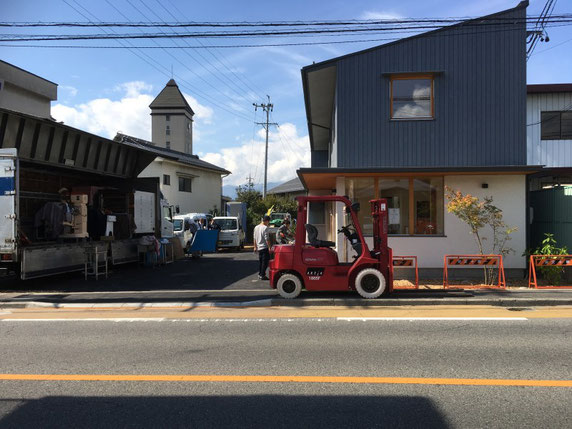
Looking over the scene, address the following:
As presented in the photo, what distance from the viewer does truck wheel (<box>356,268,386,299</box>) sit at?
872cm

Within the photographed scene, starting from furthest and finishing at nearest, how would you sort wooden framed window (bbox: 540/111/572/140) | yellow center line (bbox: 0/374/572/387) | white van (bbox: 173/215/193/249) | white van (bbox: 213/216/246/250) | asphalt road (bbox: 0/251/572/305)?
white van (bbox: 213/216/246/250) < white van (bbox: 173/215/193/249) < wooden framed window (bbox: 540/111/572/140) < asphalt road (bbox: 0/251/572/305) < yellow center line (bbox: 0/374/572/387)

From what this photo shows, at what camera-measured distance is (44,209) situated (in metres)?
12.6

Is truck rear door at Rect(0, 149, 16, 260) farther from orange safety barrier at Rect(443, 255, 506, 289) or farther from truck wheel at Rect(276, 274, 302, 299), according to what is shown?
orange safety barrier at Rect(443, 255, 506, 289)

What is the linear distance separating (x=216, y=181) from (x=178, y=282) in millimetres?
27469

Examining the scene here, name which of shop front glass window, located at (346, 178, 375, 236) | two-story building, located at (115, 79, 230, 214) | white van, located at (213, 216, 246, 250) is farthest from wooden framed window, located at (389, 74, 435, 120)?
white van, located at (213, 216, 246, 250)

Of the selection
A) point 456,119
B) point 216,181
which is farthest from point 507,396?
point 216,181

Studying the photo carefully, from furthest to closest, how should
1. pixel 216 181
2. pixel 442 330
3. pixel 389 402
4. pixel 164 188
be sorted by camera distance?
pixel 216 181 < pixel 164 188 < pixel 442 330 < pixel 389 402

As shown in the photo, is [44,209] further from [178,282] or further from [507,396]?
[507,396]

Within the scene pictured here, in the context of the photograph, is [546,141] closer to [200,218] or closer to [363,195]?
[363,195]

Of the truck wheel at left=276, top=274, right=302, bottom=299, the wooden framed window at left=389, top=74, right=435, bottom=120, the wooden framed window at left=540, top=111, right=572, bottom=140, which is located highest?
the wooden framed window at left=540, top=111, right=572, bottom=140

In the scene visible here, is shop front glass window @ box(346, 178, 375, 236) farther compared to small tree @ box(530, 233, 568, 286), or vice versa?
shop front glass window @ box(346, 178, 375, 236)

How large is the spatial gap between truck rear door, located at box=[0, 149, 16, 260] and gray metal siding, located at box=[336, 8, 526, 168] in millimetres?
8500

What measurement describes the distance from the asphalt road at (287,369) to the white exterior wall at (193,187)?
22771 mm

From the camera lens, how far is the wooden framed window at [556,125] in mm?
19109
